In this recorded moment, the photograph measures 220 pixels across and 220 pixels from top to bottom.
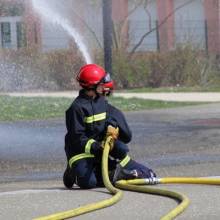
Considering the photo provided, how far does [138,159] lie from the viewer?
10945 millimetres

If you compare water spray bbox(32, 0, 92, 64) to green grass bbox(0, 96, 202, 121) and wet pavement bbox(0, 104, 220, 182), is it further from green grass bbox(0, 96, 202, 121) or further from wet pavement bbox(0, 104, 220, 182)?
wet pavement bbox(0, 104, 220, 182)

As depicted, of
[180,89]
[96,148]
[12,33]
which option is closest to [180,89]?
[180,89]

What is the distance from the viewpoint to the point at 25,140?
43.0ft

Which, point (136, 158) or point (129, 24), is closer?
point (136, 158)

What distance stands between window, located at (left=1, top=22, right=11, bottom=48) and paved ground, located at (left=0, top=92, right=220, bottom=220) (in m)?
14.1

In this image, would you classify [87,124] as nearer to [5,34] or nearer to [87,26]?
[87,26]

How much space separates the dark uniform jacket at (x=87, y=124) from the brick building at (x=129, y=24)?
63.9 feet

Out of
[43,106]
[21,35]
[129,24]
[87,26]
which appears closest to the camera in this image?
[43,106]

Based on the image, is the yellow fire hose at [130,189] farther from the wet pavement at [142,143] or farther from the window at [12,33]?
the window at [12,33]

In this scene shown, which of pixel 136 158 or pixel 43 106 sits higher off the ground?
pixel 136 158

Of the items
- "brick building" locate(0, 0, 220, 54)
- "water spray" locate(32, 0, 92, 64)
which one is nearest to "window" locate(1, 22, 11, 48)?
"brick building" locate(0, 0, 220, 54)

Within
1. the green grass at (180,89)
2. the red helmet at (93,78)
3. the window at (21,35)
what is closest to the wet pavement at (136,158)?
the red helmet at (93,78)

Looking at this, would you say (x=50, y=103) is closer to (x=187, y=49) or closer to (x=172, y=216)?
(x=187, y=49)

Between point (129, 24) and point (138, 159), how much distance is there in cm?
2177
